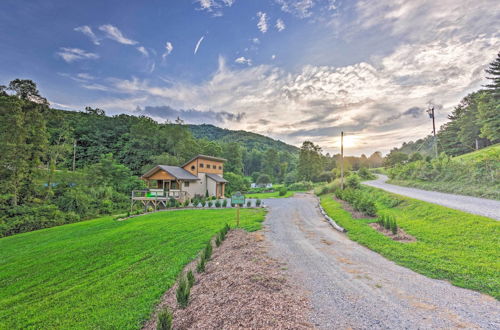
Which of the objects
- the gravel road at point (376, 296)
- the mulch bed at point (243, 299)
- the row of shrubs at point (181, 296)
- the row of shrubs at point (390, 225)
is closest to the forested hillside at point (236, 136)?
the row of shrubs at point (390, 225)

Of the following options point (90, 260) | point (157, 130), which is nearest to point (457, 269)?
point (90, 260)

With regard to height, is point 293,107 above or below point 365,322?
above

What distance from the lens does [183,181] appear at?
2608 centimetres

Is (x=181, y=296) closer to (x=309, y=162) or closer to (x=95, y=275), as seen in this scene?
(x=95, y=275)

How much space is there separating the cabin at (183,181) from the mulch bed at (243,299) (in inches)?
746

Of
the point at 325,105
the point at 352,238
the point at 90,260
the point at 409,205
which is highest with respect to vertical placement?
the point at 325,105

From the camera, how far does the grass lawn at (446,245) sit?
15.5ft

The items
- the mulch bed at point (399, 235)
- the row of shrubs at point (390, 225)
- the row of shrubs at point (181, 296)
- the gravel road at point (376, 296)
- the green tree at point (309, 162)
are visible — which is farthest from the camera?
the green tree at point (309, 162)

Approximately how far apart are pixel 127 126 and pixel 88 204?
30.6m

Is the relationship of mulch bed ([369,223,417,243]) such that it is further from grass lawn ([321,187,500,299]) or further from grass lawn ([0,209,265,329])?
grass lawn ([0,209,265,329])

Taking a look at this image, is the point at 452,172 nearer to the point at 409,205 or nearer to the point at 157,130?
the point at 409,205

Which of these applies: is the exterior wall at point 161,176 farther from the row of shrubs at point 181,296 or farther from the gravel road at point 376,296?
the gravel road at point 376,296

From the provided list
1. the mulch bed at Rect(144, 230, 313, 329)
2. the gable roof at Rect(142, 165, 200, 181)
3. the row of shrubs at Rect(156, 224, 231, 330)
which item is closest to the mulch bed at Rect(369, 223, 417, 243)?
the mulch bed at Rect(144, 230, 313, 329)

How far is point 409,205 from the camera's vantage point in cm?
1208
